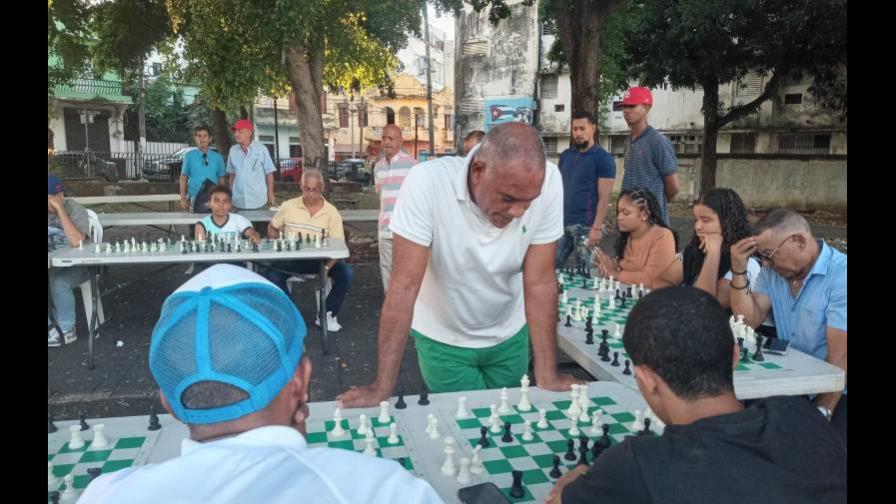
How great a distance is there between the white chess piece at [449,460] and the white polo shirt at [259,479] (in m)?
0.82

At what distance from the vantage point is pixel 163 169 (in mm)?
27625

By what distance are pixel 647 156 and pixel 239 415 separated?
5.09 metres

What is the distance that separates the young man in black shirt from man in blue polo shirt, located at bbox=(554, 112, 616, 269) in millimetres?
4498

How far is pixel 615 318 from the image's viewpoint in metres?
3.83

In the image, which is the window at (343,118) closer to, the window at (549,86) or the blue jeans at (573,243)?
the window at (549,86)

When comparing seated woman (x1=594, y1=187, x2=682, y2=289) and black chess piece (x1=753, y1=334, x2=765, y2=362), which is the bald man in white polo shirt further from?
seated woman (x1=594, y1=187, x2=682, y2=289)

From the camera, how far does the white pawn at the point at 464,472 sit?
6.40ft

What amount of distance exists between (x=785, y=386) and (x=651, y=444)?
1.58 metres

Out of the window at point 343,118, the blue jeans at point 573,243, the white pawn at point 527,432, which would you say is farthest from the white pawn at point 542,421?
the window at point 343,118

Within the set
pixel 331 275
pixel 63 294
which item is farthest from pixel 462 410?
pixel 63 294

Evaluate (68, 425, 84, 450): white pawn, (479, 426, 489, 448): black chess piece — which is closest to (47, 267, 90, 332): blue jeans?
(68, 425, 84, 450): white pawn

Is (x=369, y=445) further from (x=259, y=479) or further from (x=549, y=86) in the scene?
(x=549, y=86)

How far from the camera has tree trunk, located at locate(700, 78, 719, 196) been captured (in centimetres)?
1980

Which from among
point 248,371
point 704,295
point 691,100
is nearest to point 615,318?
point 704,295
